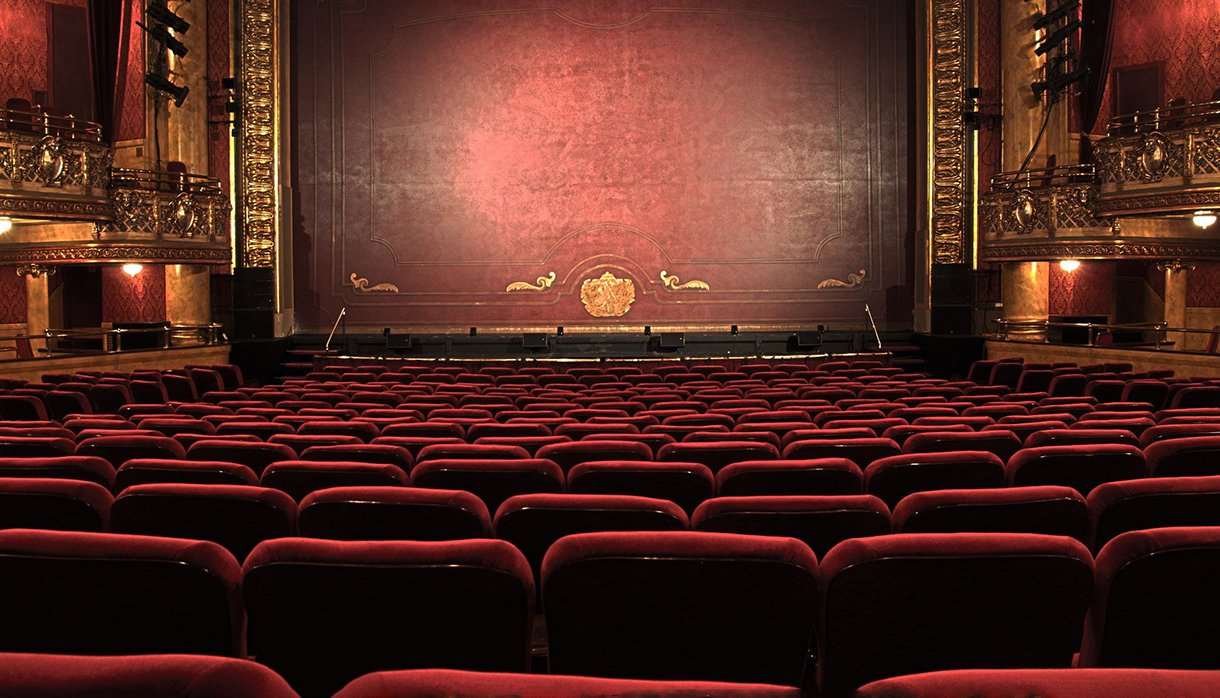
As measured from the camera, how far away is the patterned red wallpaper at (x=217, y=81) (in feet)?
47.4

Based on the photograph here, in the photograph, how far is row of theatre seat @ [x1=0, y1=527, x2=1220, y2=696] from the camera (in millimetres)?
1584

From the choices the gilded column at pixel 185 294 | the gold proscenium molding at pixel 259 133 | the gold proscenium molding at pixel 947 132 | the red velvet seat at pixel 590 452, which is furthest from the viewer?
the gold proscenium molding at pixel 259 133

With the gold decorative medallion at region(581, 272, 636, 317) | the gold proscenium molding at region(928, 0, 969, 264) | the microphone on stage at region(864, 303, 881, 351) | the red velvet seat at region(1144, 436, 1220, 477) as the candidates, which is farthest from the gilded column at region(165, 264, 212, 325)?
the red velvet seat at region(1144, 436, 1220, 477)

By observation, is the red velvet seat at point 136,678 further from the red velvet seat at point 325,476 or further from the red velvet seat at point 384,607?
the red velvet seat at point 325,476

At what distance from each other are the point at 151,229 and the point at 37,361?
3016 millimetres

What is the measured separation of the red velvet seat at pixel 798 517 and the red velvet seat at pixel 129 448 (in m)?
2.38

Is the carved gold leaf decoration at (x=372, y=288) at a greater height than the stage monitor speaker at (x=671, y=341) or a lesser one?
greater

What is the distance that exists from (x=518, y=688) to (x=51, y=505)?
5.99 feet

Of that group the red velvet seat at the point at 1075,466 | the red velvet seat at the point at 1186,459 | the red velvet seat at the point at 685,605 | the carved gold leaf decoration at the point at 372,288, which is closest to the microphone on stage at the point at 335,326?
the carved gold leaf decoration at the point at 372,288

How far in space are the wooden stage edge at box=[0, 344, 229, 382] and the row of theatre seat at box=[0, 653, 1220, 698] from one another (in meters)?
9.55

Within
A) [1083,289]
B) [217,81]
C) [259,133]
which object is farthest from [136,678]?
[1083,289]

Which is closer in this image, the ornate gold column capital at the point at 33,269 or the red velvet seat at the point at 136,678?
the red velvet seat at the point at 136,678

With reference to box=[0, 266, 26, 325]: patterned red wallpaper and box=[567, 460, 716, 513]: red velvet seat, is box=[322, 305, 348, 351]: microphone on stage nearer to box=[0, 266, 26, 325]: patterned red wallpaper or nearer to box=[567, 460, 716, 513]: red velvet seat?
box=[0, 266, 26, 325]: patterned red wallpaper

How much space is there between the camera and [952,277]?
47.0 feet
